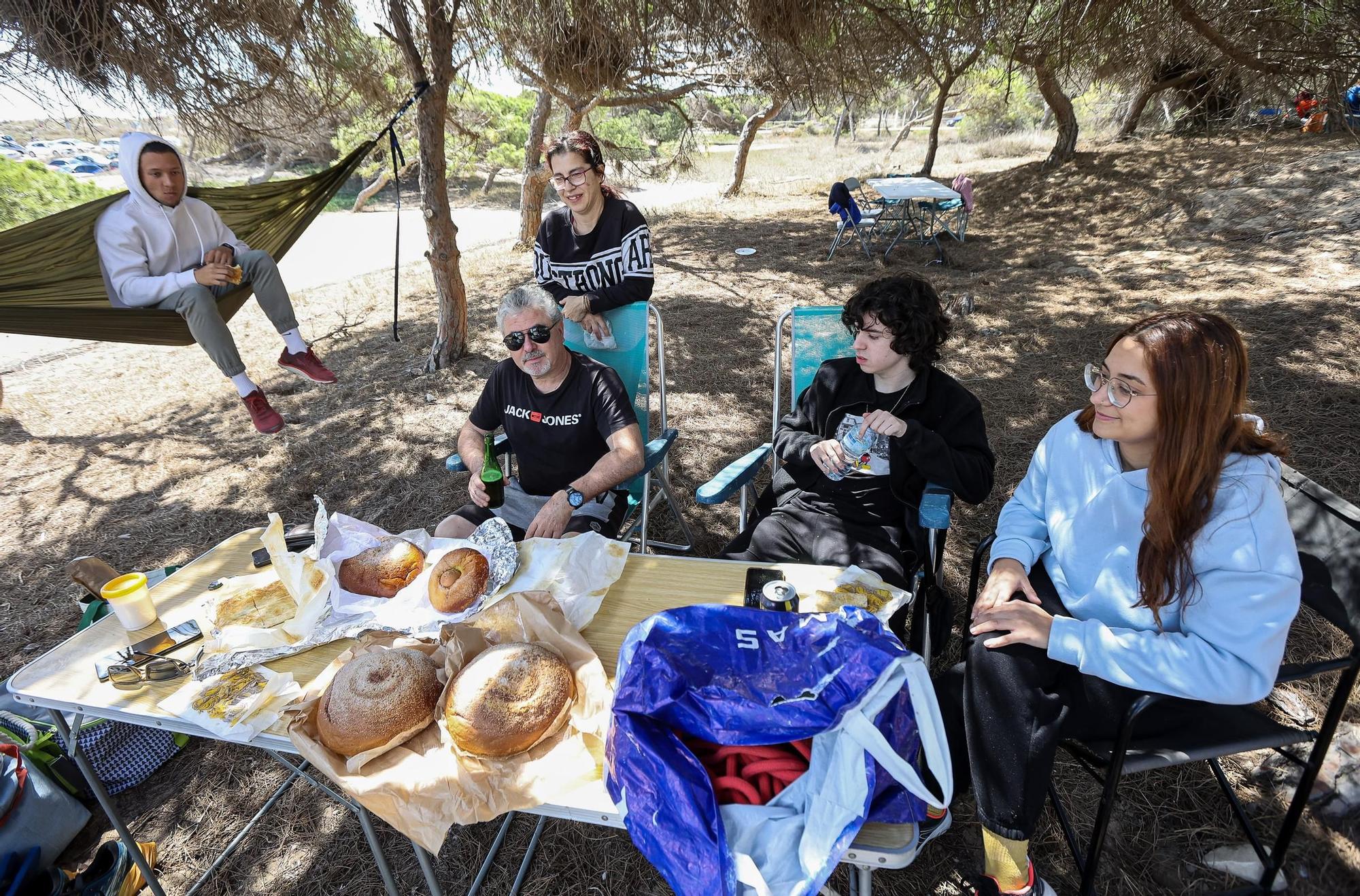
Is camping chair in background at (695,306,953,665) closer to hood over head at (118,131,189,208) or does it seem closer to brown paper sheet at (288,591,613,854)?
brown paper sheet at (288,591,613,854)

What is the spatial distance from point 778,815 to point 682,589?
664 mm

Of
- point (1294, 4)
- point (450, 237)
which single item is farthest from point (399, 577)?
point (1294, 4)

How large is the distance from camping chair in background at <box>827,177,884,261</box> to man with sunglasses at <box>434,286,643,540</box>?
20.6 ft

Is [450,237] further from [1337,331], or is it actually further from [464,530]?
[1337,331]

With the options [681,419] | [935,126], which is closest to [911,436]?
[681,419]

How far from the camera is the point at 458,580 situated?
5.39 ft

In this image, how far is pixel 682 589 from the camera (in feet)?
5.52

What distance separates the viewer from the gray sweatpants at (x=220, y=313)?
308 centimetres

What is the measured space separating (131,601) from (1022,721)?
83.5 inches

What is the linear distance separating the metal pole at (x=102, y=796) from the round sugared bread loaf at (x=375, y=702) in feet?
2.27

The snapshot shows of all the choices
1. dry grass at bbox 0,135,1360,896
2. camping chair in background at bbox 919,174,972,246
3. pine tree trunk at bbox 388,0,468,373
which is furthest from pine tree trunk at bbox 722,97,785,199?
pine tree trunk at bbox 388,0,468,373

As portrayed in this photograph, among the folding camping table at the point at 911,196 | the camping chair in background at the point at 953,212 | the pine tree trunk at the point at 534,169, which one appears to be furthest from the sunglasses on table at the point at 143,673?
the camping chair in background at the point at 953,212

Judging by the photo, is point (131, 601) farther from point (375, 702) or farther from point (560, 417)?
point (560, 417)

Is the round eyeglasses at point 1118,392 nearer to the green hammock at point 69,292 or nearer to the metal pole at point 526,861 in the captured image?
the metal pole at point 526,861
